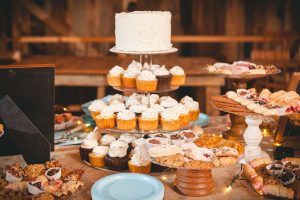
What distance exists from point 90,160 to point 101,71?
117 inches

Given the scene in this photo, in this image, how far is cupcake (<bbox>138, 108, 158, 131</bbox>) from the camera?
2891 mm

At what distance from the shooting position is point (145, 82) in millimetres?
2893

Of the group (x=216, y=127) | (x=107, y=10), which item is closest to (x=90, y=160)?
(x=216, y=127)

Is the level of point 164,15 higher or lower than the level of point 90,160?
higher

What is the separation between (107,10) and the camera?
773cm

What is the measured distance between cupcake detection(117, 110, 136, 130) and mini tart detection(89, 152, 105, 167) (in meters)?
0.22

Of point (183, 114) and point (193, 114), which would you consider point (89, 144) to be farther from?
point (193, 114)

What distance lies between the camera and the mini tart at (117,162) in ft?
9.21

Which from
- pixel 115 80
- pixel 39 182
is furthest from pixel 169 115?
pixel 39 182

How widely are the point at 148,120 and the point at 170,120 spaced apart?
134 millimetres

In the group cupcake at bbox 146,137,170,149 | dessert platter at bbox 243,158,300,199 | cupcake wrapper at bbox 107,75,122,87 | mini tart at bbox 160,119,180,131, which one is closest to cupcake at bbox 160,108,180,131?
mini tart at bbox 160,119,180,131

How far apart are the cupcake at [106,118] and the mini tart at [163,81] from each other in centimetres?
34

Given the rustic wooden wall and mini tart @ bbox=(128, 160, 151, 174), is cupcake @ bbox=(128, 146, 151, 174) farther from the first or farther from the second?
the rustic wooden wall

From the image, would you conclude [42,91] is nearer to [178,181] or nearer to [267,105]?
[178,181]
